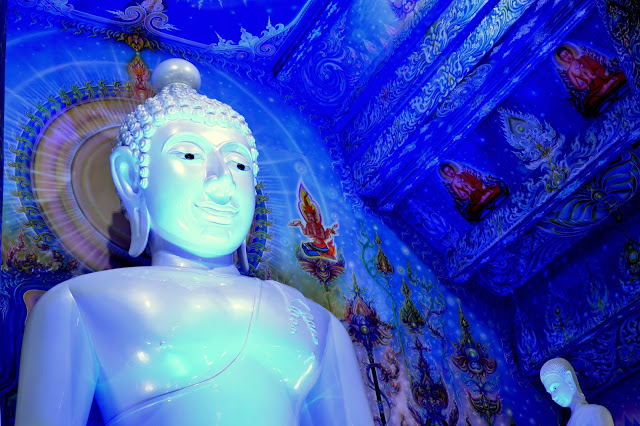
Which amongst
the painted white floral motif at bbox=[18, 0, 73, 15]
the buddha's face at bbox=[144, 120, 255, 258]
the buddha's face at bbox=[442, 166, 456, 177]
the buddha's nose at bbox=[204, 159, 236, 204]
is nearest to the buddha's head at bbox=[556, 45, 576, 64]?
the buddha's face at bbox=[442, 166, 456, 177]

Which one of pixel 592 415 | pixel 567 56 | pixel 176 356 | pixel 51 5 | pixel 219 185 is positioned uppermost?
pixel 567 56

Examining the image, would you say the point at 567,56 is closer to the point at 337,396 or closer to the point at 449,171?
the point at 449,171

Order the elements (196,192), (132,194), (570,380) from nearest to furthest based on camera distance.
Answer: (196,192), (132,194), (570,380)

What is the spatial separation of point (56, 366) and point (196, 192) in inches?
40.2

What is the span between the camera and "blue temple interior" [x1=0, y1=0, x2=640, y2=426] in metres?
4.29

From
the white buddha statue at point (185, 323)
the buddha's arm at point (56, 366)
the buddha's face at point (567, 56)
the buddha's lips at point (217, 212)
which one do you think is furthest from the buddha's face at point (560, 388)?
the buddha's arm at point (56, 366)

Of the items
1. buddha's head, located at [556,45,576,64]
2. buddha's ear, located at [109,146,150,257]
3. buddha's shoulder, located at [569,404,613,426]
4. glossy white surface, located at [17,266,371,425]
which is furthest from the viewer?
buddha's head, located at [556,45,576,64]

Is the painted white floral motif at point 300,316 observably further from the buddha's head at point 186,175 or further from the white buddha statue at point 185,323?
the buddha's head at point 186,175

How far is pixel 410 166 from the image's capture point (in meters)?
5.05

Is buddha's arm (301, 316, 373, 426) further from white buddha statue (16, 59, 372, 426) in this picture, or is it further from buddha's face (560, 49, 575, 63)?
buddha's face (560, 49, 575, 63)

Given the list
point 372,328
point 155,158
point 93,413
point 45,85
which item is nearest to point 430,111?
point 372,328

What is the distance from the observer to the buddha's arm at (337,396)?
131 inches

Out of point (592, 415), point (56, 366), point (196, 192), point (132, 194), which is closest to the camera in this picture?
point (56, 366)

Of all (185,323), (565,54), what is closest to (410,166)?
(565,54)
